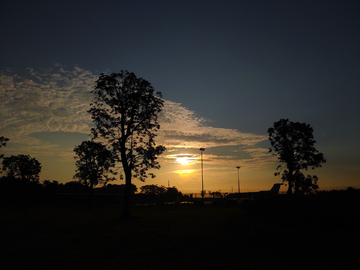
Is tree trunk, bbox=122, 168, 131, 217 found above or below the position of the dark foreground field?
above

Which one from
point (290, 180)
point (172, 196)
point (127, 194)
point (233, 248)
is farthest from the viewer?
point (172, 196)

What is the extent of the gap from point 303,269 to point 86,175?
45353 millimetres

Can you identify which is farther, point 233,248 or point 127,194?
point 127,194

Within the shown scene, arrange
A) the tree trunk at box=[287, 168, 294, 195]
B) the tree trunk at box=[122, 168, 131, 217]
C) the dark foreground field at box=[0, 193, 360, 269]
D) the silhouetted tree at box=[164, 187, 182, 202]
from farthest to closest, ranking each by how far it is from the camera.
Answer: the silhouetted tree at box=[164, 187, 182, 202]
the tree trunk at box=[287, 168, 294, 195]
the tree trunk at box=[122, 168, 131, 217]
the dark foreground field at box=[0, 193, 360, 269]

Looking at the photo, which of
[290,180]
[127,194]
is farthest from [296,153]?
[127,194]

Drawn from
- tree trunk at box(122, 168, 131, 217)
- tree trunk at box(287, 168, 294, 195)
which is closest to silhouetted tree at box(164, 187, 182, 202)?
tree trunk at box(287, 168, 294, 195)

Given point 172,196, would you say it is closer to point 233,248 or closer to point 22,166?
point 22,166

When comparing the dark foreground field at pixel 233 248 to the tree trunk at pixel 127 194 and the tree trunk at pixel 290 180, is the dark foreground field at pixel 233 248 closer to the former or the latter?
the tree trunk at pixel 127 194

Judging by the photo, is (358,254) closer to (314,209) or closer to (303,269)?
(303,269)

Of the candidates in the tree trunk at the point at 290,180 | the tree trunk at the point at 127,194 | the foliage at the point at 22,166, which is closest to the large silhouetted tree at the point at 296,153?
the tree trunk at the point at 290,180

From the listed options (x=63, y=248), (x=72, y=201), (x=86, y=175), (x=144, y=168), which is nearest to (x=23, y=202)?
(x=72, y=201)

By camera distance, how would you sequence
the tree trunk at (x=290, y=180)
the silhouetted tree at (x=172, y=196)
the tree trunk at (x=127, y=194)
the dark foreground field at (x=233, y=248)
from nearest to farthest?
1. the dark foreground field at (x=233, y=248)
2. the tree trunk at (x=127, y=194)
3. the tree trunk at (x=290, y=180)
4. the silhouetted tree at (x=172, y=196)

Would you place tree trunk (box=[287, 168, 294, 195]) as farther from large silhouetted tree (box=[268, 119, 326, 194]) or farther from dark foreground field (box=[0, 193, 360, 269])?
dark foreground field (box=[0, 193, 360, 269])

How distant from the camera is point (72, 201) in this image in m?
64.9
